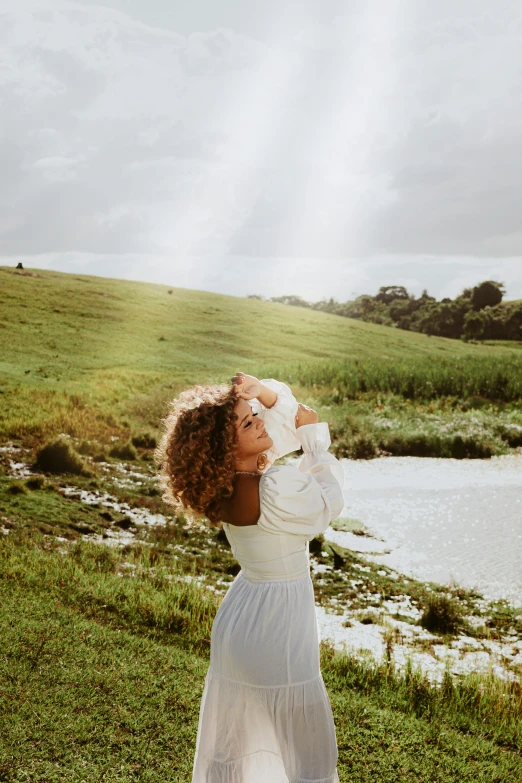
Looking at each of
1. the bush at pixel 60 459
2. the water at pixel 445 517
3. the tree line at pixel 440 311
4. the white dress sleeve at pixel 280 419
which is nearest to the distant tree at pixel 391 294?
the tree line at pixel 440 311

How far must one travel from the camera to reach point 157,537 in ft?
21.9

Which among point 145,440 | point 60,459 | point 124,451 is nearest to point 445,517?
point 145,440

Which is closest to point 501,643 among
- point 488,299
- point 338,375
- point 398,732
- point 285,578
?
point 398,732

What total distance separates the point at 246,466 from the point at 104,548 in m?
4.51

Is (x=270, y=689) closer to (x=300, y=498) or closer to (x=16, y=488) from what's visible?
(x=300, y=498)

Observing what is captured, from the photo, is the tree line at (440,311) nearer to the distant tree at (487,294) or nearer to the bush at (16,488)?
the distant tree at (487,294)

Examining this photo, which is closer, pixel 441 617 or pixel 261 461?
pixel 261 461

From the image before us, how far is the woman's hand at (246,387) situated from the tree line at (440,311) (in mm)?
11687

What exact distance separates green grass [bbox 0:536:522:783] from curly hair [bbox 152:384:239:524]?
1404 mm

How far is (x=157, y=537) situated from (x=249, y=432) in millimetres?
5266

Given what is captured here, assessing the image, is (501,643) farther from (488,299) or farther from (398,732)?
(488,299)

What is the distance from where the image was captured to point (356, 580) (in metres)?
6.18

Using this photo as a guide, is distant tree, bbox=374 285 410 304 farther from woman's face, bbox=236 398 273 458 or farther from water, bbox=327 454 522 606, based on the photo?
woman's face, bbox=236 398 273 458

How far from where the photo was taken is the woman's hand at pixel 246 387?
1.68 m
